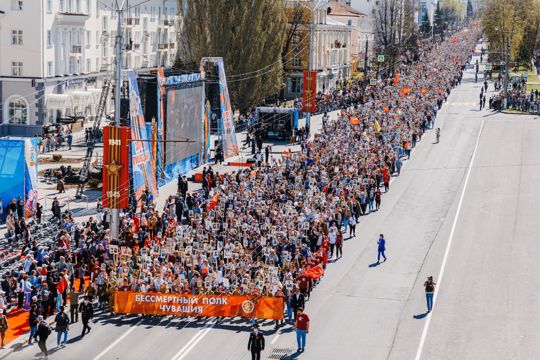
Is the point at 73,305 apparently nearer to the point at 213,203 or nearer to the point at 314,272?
the point at 314,272

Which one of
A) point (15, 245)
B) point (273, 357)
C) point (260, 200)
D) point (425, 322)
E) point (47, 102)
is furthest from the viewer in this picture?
point (47, 102)

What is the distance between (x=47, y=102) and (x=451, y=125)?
2877 cm

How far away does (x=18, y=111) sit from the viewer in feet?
224

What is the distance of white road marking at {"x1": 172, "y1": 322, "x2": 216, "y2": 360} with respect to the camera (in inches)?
1021

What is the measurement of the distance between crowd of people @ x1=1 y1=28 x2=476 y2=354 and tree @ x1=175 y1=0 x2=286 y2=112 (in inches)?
661

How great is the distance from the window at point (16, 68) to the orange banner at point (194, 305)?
42253 mm

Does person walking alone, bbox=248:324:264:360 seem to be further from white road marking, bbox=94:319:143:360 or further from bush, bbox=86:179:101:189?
bush, bbox=86:179:101:189

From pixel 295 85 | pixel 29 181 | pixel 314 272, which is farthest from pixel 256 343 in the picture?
pixel 295 85

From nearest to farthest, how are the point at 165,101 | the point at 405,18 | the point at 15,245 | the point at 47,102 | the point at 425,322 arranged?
the point at 425,322 < the point at 15,245 < the point at 165,101 < the point at 47,102 < the point at 405,18

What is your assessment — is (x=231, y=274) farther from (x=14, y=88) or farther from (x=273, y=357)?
(x=14, y=88)

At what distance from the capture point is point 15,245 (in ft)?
117

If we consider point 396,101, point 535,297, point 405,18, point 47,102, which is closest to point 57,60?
point 47,102

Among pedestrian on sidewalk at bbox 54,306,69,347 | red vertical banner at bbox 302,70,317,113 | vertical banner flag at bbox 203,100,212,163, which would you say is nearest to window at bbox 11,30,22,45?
red vertical banner at bbox 302,70,317,113

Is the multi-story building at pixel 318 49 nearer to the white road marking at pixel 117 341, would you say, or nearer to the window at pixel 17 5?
the window at pixel 17 5
